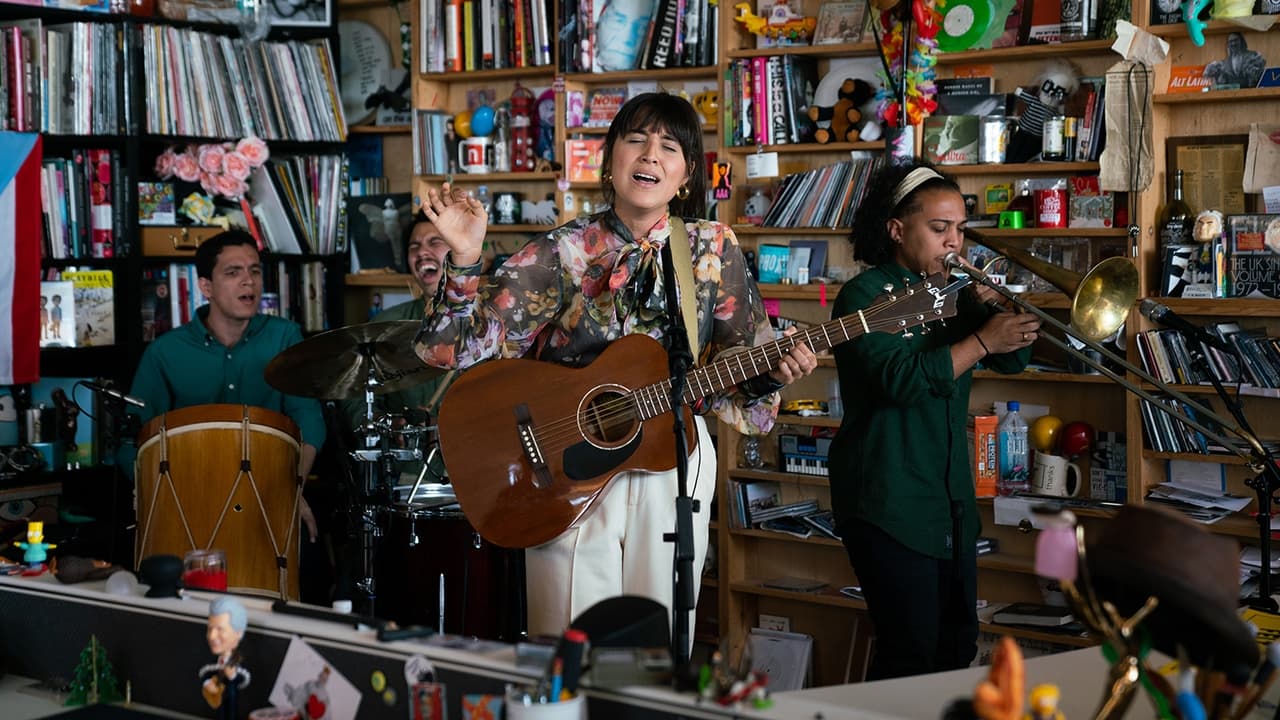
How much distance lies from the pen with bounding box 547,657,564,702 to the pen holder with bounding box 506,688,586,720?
1 centimetres

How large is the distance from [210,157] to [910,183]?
2.88 metres

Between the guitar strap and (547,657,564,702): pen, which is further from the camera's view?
the guitar strap

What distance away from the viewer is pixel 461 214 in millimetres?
2268

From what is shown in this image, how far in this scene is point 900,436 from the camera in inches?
104

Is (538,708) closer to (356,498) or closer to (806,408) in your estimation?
(356,498)

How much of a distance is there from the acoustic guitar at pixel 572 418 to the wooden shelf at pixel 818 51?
1726 mm

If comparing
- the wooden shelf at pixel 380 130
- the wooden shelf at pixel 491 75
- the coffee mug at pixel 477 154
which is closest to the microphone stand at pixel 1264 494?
the wooden shelf at pixel 491 75

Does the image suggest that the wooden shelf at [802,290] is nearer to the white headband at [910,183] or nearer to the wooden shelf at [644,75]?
the wooden shelf at [644,75]

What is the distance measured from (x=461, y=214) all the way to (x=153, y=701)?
100cm

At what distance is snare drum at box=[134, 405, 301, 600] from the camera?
334 centimetres

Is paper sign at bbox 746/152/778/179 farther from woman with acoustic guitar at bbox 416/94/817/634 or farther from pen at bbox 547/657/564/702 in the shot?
pen at bbox 547/657/564/702

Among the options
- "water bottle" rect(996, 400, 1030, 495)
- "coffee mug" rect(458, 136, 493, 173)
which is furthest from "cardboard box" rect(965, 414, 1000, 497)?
"coffee mug" rect(458, 136, 493, 173)

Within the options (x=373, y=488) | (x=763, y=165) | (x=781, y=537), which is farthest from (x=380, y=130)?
(x=781, y=537)

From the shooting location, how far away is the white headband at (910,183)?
274 cm
